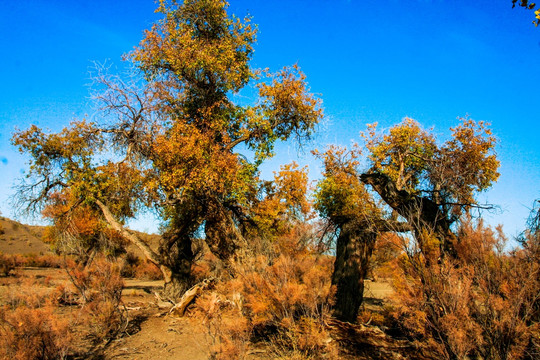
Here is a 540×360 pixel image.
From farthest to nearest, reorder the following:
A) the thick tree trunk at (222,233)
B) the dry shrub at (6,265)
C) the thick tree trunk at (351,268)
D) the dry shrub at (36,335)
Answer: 1. the dry shrub at (6,265)
2. the thick tree trunk at (222,233)
3. the thick tree trunk at (351,268)
4. the dry shrub at (36,335)

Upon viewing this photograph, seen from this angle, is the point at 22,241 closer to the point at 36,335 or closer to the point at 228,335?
the point at 36,335

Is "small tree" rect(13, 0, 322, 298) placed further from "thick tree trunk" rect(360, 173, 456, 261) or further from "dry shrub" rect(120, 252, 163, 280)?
"dry shrub" rect(120, 252, 163, 280)

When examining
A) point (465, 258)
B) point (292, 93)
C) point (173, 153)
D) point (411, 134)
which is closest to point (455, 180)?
point (411, 134)

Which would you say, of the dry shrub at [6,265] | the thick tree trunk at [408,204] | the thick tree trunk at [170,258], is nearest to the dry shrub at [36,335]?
the thick tree trunk at [170,258]

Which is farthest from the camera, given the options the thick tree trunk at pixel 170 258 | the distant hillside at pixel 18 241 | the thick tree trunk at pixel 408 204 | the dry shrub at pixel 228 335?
the distant hillside at pixel 18 241

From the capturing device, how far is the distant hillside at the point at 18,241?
128 ft

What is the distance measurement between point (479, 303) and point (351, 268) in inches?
168

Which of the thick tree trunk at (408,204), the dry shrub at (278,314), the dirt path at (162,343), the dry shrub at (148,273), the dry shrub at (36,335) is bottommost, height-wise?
the dry shrub at (148,273)

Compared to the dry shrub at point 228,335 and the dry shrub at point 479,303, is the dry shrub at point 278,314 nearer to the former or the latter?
the dry shrub at point 228,335

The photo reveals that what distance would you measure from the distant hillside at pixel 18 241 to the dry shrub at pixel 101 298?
116 ft

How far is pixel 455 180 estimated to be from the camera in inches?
432

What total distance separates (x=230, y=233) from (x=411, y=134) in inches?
322

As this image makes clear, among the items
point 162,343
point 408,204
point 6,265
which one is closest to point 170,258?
point 162,343

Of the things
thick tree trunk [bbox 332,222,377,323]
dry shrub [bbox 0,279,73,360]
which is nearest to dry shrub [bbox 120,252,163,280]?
thick tree trunk [bbox 332,222,377,323]
